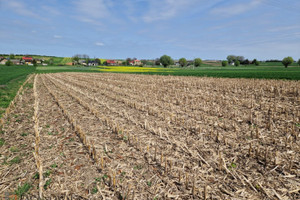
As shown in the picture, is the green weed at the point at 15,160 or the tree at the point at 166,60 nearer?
the green weed at the point at 15,160

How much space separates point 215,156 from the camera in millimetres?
5434

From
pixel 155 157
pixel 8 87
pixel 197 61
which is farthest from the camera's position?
pixel 197 61

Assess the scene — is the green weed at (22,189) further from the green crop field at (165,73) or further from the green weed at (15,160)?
the green crop field at (165,73)

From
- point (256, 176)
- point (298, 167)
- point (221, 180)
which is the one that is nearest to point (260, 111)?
point (298, 167)

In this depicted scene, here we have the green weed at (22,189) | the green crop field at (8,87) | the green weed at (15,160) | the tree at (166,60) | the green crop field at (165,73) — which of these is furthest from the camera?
the tree at (166,60)

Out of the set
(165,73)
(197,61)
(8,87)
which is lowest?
(8,87)

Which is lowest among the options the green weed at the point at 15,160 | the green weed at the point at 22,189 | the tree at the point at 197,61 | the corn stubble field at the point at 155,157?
the green weed at the point at 22,189

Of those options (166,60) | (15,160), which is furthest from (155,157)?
(166,60)

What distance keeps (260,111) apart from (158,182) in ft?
27.8

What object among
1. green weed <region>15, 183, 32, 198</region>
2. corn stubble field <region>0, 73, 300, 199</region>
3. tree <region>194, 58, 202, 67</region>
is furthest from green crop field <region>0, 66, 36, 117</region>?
tree <region>194, 58, 202, 67</region>

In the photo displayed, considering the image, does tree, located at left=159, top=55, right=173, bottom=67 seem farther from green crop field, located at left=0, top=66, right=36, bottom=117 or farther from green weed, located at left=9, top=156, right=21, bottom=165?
green weed, located at left=9, top=156, right=21, bottom=165

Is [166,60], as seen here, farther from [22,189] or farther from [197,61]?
[22,189]

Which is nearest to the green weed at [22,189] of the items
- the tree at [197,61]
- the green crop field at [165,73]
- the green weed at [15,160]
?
the green weed at [15,160]

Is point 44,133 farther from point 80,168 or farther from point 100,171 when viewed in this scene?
point 100,171
